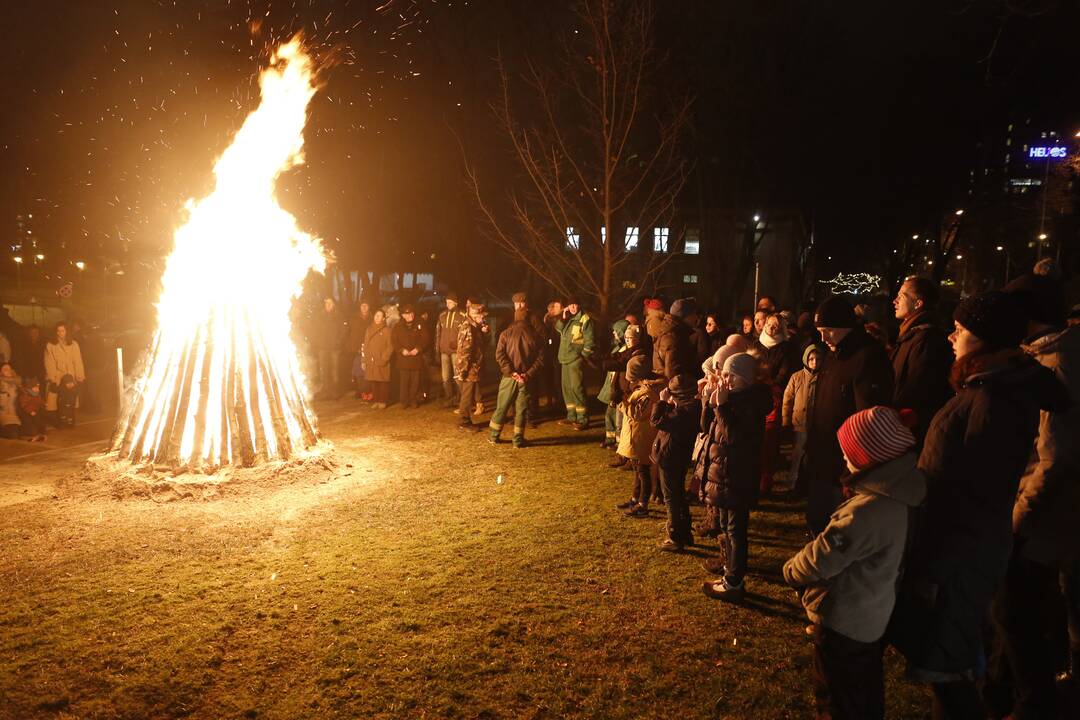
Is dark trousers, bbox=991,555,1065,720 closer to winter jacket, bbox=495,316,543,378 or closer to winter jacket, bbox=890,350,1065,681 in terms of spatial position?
winter jacket, bbox=890,350,1065,681

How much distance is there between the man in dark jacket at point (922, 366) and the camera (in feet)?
18.5

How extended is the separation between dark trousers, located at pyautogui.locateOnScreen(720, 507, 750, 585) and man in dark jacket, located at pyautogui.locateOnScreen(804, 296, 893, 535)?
1.79ft

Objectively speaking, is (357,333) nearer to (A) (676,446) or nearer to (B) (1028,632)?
(A) (676,446)

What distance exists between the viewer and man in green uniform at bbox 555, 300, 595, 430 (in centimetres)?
1294

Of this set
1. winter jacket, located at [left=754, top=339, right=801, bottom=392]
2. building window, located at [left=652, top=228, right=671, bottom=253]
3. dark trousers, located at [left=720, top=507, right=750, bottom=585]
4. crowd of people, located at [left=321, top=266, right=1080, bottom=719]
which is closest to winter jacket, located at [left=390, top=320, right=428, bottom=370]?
building window, located at [left=652, top=228, right=671, bottom=253]

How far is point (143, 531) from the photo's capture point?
24.6ft

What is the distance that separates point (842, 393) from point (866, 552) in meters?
2.29

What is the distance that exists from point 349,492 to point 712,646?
5363mm

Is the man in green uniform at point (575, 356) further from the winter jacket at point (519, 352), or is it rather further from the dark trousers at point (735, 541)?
the dark trousers at point (735, 541)

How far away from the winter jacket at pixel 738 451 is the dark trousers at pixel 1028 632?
75.4 inches

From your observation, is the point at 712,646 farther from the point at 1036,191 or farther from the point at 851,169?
the point at 1036,191

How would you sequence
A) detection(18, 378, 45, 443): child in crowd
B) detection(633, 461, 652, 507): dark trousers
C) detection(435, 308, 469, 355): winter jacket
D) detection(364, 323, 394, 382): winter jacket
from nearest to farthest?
detection(633, 461, 652, 507): dark trousers < detection(18, 378, 45, 443): child in crowd < detection(435, 308, 469, 355): winter jacket < detection(364, 323, 394, 382): winter jacket

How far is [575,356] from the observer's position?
13.1m

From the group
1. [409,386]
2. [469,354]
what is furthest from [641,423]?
[409,386]
